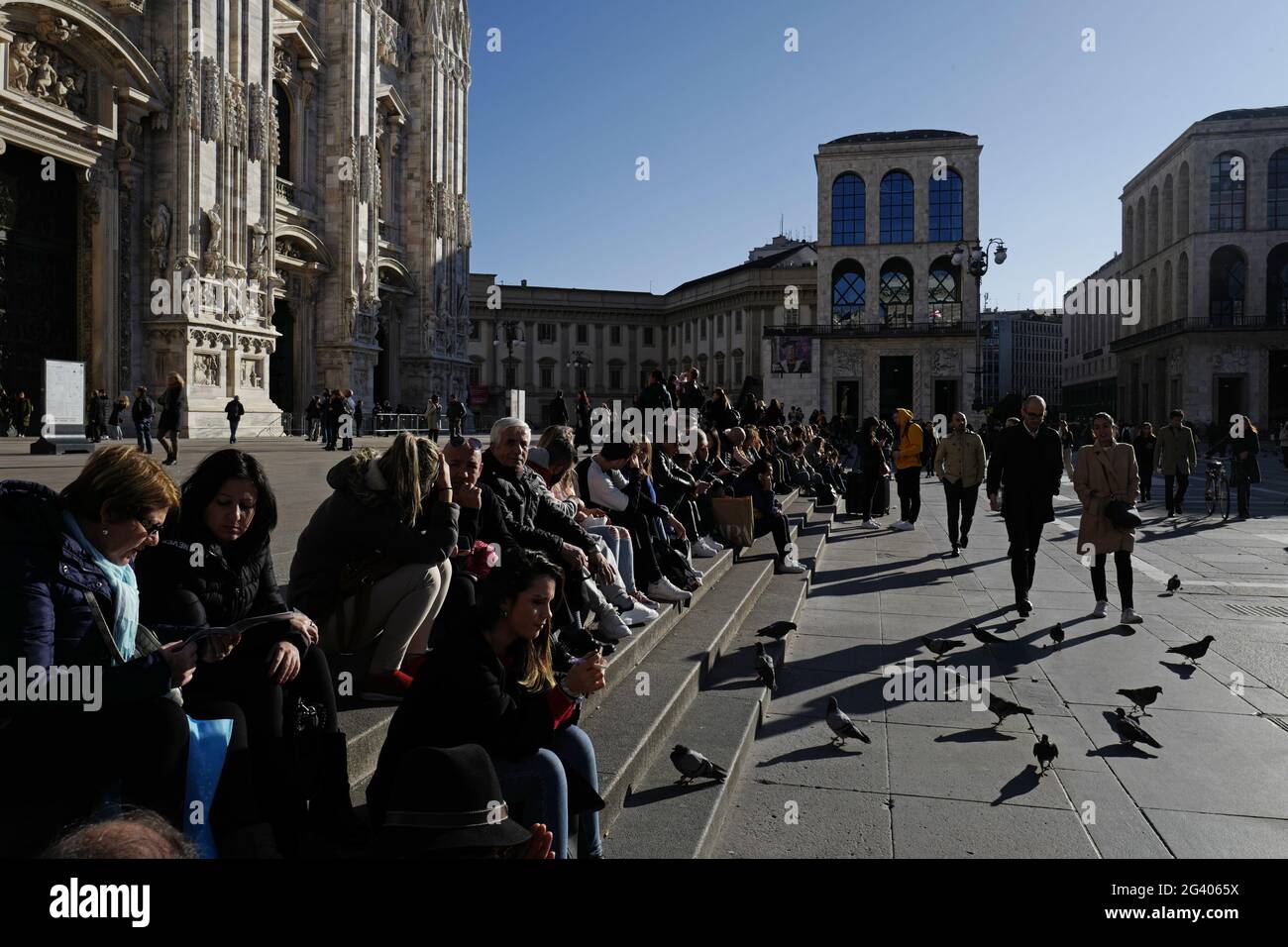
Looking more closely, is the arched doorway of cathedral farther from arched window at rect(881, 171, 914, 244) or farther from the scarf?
arched window at rect(881, 171, 914, 244)

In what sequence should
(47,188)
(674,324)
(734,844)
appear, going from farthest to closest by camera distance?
(674,324)
(47,188)
(734,844)

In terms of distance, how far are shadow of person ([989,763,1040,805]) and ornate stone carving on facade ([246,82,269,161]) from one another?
83.4ft

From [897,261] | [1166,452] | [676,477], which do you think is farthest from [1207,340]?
[676,477]

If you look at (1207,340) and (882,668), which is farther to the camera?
(1207,340)

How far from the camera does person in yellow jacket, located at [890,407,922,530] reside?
45.2ft

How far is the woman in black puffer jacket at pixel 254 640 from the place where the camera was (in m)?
2.82

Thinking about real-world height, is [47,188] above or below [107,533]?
above

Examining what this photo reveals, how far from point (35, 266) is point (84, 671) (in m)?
22.1

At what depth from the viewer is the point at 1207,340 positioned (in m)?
50.4

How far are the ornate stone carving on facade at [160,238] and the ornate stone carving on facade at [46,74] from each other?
2529mm

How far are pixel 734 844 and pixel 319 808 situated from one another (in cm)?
173

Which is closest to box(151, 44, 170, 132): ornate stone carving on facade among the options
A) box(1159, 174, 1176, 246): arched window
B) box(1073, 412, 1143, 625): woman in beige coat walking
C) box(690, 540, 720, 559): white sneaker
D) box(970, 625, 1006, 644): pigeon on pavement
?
box(690, 540, 720, 559): white sneaker

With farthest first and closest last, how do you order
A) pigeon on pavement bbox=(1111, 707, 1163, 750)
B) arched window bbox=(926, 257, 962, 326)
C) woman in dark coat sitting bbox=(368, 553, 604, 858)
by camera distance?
arched window bbox=(926, 257, 962, 326)
pigeon on pavement bbox=(1111, 707, 1163, 750)
woman in dark coat sitting bbox=(368, 553, 604, 858)

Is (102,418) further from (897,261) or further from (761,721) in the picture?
(897,261)
